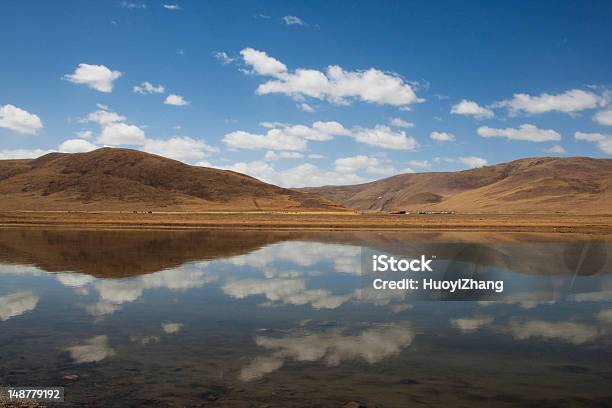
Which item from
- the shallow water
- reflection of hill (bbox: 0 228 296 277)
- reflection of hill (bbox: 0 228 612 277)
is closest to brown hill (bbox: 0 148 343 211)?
reflection of hill (bbox: 0 228 296 277)

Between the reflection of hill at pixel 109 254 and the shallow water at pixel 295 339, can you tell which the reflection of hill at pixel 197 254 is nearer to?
the reflection of hill at pixel 109 254

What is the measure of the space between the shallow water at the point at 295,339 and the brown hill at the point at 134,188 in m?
101

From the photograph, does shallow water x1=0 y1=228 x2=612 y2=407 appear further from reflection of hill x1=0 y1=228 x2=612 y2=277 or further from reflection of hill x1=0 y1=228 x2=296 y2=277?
reflection of hill x1=0 y1=228 x2=612 y2=277

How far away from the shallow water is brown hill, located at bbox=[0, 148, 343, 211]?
331 feet

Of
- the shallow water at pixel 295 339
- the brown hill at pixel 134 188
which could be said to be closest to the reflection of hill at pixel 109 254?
the shallow water at pixel 295 339

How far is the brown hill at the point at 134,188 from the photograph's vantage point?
124m

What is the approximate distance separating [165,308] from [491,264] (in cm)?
1718

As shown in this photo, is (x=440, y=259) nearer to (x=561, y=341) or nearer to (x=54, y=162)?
(x=561, y=341)

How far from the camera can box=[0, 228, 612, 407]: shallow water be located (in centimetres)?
839

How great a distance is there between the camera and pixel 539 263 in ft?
85.8

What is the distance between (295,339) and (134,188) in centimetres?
13194

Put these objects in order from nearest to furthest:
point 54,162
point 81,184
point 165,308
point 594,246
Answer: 1. point 165,308
2. point 594,246
3. point 81,184
4. point 54,162

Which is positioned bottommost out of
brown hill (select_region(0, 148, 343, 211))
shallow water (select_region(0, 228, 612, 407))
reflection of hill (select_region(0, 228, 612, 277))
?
shallow water (select_region(0, 228, 612, 407))

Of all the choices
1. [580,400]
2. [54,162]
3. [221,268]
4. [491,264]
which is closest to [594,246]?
[491,264]
